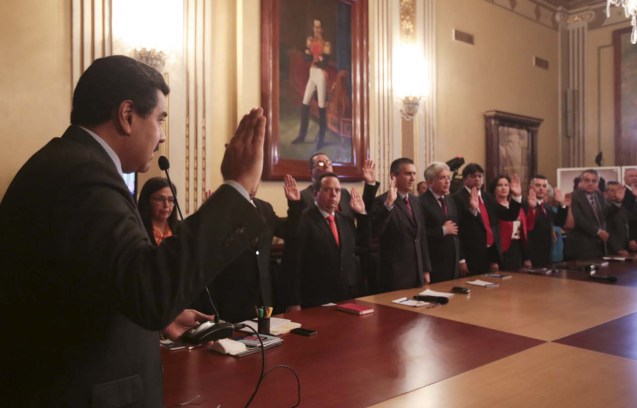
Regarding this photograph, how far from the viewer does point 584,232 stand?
5.44 m

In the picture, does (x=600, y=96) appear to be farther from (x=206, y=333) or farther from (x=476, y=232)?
(x=206, y=333)

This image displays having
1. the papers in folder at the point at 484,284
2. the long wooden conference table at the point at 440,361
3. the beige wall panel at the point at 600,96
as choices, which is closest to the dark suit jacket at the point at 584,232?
the papers in folder at the point at 484,284

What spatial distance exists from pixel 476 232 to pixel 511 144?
3345mm

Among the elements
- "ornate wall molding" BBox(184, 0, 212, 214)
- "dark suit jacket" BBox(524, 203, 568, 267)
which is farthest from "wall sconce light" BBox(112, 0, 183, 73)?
"dark suit jacket" BBox(524, 203, 568, 267)

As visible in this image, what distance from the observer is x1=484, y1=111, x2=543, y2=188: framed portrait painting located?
7.14 m

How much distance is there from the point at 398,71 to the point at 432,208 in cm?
220

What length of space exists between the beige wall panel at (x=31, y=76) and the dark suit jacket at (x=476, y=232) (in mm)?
3239

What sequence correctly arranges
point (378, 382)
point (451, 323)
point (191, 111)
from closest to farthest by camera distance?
point (378, 382) → point (451, 323) → point (191, 111)

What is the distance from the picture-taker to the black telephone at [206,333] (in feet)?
4.73

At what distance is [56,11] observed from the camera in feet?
11.9

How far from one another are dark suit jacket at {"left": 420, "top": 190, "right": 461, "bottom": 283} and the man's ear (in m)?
3.49

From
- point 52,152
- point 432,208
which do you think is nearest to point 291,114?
point 432,208

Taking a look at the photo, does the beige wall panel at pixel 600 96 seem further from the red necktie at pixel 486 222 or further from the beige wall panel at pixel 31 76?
the beige wall panel at pixel 31 76

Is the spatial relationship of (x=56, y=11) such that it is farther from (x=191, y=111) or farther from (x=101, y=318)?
(x=101, y=318)
